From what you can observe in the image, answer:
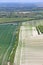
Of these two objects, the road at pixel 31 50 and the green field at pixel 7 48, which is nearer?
the road at pixel 31 50

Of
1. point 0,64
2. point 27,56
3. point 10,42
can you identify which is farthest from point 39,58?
point 10,42

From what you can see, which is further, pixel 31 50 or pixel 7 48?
pixel 7 48

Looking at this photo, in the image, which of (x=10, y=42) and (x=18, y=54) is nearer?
(x=18, y=54)

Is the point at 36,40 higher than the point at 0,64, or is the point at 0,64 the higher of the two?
the point at 36,40

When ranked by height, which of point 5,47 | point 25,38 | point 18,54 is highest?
point 25,38

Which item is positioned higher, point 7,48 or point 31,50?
point 7,48

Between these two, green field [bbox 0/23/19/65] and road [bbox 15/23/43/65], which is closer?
road [bbox 15/23/43/65]

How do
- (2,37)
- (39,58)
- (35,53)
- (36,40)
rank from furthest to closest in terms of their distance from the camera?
(2,37) < (36,40) < (35,53) < (39,58)

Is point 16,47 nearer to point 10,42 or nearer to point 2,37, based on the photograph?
point 10,42
